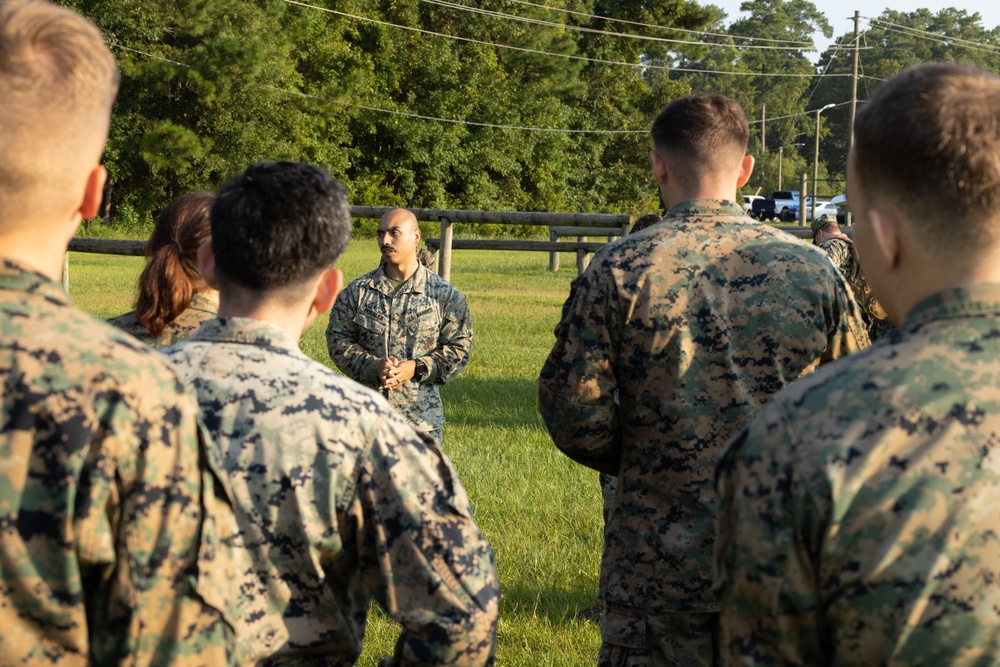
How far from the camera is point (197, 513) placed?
191cm

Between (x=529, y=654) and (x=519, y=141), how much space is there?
5136cm

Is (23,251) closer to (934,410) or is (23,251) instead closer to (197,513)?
(197,513)

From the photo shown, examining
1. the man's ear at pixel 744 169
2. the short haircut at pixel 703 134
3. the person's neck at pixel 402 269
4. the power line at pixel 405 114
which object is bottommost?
the person's neck at pixel 402 269

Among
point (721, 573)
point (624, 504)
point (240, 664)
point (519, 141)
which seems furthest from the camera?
point (519, 141)

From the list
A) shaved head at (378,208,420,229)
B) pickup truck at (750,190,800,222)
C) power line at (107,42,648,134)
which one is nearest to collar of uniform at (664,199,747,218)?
shaved head at (378,208,420,229)

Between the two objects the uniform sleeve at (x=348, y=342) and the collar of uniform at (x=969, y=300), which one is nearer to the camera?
the collar of uniform at (x=969, y=300)

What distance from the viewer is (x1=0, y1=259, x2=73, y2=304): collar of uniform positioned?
1812 mm

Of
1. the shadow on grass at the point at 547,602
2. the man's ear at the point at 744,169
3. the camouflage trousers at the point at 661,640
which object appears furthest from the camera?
the shadow on grass at the point at 547,602

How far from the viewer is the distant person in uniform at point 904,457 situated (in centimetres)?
181

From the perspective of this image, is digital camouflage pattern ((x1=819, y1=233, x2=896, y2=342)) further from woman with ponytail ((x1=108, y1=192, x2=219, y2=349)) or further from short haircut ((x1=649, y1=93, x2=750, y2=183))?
woman with ponytail ((x1=108, y1=192, x2=219, y2=349))

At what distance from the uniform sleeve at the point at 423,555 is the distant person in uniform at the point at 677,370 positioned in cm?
131

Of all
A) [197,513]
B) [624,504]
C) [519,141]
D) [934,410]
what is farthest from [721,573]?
[519,141]

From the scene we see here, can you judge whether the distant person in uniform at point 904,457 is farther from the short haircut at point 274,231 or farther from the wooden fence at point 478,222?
the wooden fence at point 478,222

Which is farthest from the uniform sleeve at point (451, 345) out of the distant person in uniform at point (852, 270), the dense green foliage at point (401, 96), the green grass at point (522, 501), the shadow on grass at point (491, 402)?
the dense green foliage at point (401, 96)
